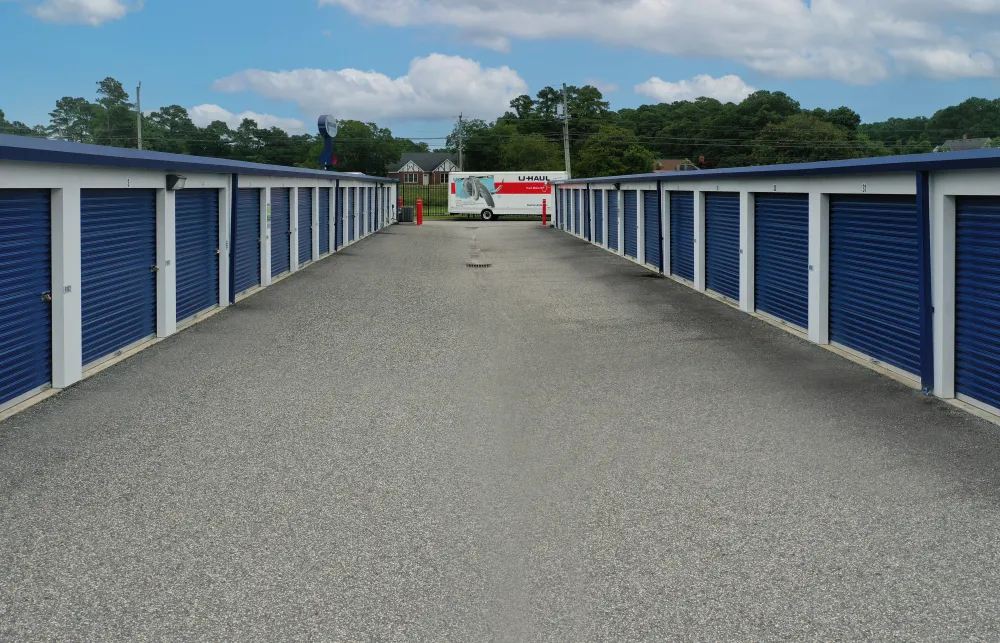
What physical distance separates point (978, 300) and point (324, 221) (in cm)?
2540

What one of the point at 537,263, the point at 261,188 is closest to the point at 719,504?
the point at 261,188

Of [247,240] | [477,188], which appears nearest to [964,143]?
[477,188]

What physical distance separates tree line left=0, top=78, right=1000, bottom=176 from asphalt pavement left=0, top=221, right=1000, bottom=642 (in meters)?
76.7

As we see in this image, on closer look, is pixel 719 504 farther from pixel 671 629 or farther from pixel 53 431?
pixel 53 431

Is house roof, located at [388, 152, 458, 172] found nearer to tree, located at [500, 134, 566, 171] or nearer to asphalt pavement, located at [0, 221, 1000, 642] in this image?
tree, located at [500, 134, 566, 171]

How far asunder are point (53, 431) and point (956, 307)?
909 cm

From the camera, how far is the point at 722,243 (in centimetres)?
2022

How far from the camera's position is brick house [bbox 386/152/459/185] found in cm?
14200

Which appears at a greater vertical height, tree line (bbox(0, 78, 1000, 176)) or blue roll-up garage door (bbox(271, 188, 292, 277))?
tree line (bbox(0, 78, 1000, 176))

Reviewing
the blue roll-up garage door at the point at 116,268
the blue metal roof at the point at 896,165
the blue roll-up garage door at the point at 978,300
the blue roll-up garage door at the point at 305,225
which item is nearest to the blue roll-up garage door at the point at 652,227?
the blue metal roof at the point at 896,165

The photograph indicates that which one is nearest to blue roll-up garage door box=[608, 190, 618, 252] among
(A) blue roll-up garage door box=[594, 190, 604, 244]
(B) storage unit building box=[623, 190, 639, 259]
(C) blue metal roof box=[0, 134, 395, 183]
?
(A) blue roll-up garage door box=[594, 190, 604, 244]

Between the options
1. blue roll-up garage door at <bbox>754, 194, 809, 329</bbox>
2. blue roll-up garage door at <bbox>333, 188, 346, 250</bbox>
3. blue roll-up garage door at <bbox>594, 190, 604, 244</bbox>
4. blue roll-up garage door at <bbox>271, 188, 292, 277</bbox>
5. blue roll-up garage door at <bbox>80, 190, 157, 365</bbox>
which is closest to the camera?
blue roll-up garage door at <bbox>80, 190, 157, 365</bbox>

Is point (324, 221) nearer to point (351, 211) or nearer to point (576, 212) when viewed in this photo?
point (351, 211)

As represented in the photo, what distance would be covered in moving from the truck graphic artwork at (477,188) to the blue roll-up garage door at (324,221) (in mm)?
27202
